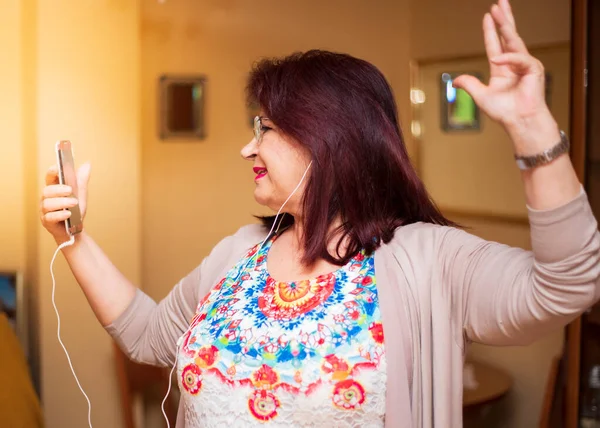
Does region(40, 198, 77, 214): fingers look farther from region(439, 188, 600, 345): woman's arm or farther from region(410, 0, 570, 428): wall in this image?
region(410, 0, 570, 428): wall

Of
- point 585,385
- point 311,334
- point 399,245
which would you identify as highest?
point 399,245

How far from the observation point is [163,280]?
9.75 feet

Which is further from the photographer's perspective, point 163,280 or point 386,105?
point 163,280

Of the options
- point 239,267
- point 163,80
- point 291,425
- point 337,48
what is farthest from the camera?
point 337,48

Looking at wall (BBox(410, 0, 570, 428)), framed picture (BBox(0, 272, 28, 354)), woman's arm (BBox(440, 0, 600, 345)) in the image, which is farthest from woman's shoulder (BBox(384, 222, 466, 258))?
framed picture (BBox(0, 272, 28, 354))

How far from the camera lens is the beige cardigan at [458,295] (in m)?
0.89

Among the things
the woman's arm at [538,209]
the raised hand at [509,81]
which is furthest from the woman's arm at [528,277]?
the raised hand at [509,81]

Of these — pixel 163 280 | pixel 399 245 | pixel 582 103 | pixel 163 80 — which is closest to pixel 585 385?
pixel 582 103

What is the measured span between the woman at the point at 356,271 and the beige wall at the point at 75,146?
1096 mm

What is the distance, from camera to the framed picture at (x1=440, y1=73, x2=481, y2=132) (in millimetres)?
2936

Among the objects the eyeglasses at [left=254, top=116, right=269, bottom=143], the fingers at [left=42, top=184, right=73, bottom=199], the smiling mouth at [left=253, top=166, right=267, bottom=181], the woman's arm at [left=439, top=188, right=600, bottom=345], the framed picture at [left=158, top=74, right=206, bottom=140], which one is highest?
the framed picture at [left=158, top=74, right=206, bottom=140]

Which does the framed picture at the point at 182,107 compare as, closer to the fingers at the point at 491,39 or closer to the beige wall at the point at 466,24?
the beige wall at the point at 466,24

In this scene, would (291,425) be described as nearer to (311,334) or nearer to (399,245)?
(311,334)

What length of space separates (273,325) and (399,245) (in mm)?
248
